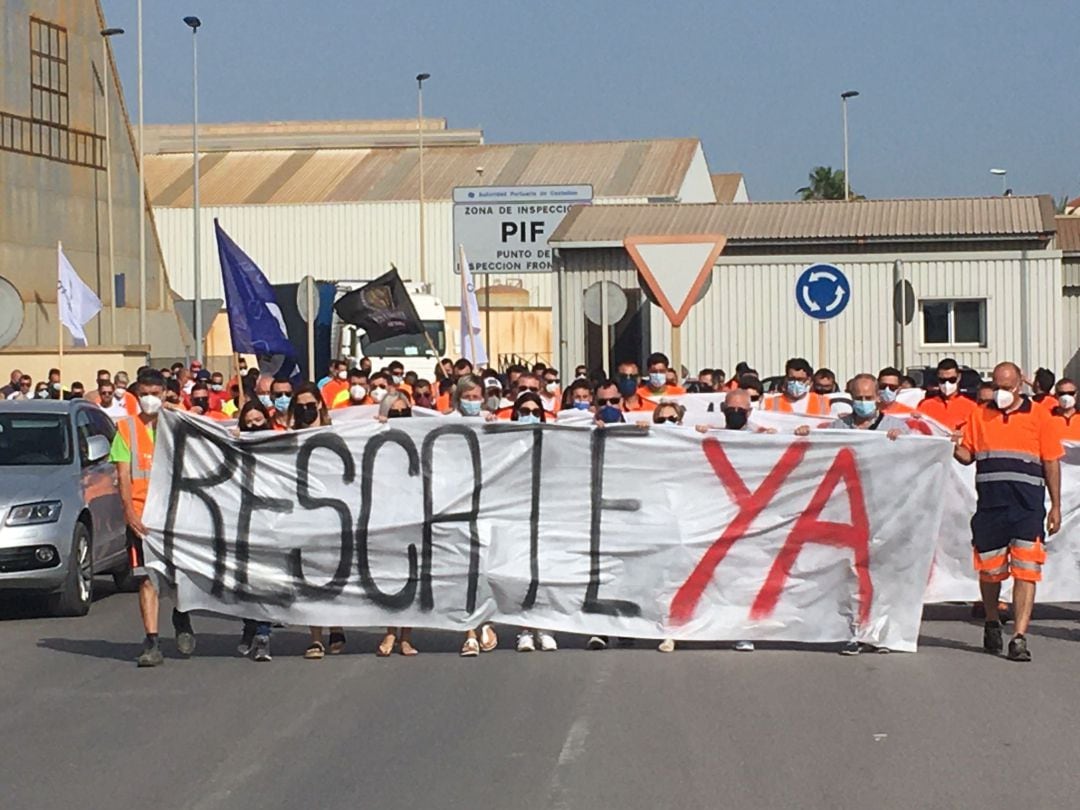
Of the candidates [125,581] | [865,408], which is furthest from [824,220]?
[865,408]

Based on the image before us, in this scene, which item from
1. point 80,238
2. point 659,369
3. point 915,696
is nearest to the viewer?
point 915,696

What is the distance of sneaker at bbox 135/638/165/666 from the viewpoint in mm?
11477

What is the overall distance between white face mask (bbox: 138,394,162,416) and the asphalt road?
1.58m

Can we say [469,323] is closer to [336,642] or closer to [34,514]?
[34,514]

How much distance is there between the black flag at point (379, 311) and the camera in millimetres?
27750

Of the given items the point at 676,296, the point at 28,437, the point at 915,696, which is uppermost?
the point at 676,296

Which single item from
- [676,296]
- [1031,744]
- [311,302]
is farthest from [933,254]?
[1031,744]

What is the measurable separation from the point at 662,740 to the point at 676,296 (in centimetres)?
899

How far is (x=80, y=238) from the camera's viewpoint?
45.1 meters

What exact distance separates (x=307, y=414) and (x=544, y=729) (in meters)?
3.89

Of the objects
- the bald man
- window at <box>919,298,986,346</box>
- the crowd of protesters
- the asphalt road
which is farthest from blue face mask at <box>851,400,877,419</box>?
window at <box>919,298,986,346</box>

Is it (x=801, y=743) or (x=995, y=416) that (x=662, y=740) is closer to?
(x=801, y=743)

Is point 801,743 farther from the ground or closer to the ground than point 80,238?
closer to the ground

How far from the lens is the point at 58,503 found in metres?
14.3
